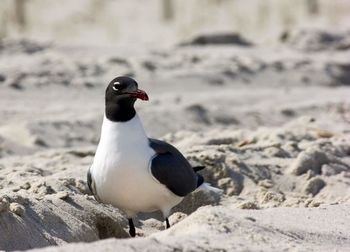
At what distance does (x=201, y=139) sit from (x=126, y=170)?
3558mm

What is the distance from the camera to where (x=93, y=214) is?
21.2ft

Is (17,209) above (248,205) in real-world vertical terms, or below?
→ above

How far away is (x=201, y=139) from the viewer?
9.55m

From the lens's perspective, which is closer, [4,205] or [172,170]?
[4,205]

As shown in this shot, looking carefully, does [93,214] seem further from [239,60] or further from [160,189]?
[239,60]

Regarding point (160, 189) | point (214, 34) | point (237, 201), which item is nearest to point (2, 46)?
point (214, 34)

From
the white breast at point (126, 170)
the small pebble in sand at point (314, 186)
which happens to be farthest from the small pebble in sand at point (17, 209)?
the small pebble in sand at point (314, 186)

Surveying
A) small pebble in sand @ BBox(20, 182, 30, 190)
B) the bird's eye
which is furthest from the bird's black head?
small pebble in sand @ BBox(20, 182, 30, 190)

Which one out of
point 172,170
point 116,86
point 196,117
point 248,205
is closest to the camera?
point 172,170

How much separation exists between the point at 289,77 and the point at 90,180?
8.75 metres

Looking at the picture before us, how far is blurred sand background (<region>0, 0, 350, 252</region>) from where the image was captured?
5742 millimetres

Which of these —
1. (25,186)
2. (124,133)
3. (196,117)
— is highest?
(124,133)

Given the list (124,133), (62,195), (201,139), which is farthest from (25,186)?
(201,139)

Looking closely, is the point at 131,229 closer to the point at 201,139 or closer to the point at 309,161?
the point at 309,161
